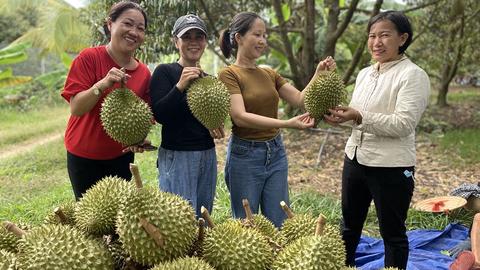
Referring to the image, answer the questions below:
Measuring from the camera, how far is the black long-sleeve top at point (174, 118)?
2.37 meters

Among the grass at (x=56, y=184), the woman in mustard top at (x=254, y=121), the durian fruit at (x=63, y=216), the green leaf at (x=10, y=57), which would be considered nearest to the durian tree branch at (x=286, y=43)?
the grass at (x=56, y=184)

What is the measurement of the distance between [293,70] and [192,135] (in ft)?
18.8

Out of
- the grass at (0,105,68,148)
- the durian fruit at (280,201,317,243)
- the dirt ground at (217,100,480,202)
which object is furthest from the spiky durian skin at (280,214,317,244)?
the grass at (0,105,68,148)

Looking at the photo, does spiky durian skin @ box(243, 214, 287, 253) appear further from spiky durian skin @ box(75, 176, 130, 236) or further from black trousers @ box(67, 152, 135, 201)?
black trousers @ box(67, 152, 135, 201)

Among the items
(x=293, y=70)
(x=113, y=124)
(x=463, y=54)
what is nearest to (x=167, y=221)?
(x=113, y=124)

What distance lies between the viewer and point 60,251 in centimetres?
121

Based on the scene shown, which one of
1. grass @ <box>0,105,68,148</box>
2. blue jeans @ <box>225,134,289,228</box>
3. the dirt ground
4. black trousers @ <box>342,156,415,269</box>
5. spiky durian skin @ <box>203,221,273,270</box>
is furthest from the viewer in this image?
grass @ <box>0,105,68,148</box>

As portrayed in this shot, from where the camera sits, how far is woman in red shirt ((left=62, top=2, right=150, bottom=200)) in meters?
2.26

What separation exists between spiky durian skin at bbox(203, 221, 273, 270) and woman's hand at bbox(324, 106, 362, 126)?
1258 millimetres

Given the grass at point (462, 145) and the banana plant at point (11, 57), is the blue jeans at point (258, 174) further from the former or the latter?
the banana plant at point (11, 57)

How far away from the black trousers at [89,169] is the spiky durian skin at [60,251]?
3.83 ft

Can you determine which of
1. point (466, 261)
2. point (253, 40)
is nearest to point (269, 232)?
point (466, 261)

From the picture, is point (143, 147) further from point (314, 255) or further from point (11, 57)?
point (11, 57)

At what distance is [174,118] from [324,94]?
2.91 ft
